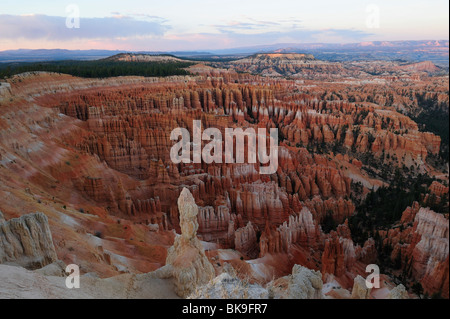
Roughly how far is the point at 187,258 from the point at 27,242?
157 inches

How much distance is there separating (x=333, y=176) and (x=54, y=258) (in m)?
22.0

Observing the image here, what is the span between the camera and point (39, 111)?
23.7 m

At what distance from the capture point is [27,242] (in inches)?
297

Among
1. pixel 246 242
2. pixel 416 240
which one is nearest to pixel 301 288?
pixel 416 240

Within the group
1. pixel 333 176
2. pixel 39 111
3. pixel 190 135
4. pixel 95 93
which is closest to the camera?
pixel 39 111

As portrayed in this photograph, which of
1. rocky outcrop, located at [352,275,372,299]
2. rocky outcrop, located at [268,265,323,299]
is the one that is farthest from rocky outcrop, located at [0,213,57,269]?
rocky outcrop, located at [352,275,372,299]

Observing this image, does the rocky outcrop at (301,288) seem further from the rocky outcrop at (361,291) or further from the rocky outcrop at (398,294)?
the rocky outcrop at (398,294)

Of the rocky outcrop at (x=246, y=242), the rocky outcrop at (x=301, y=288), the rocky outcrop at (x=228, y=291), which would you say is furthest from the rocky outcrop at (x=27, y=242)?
the rocky outcrop at (x=246, y=242)

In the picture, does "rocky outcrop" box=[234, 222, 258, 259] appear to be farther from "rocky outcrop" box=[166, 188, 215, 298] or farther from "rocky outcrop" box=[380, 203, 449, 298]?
"rocky outcrop" box=[166, 188, 215, 298]

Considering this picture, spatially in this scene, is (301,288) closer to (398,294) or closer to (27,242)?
(398,294)

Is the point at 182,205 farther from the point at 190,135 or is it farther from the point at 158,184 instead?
the point at 190,135

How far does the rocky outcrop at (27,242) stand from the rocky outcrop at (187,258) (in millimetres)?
3169
